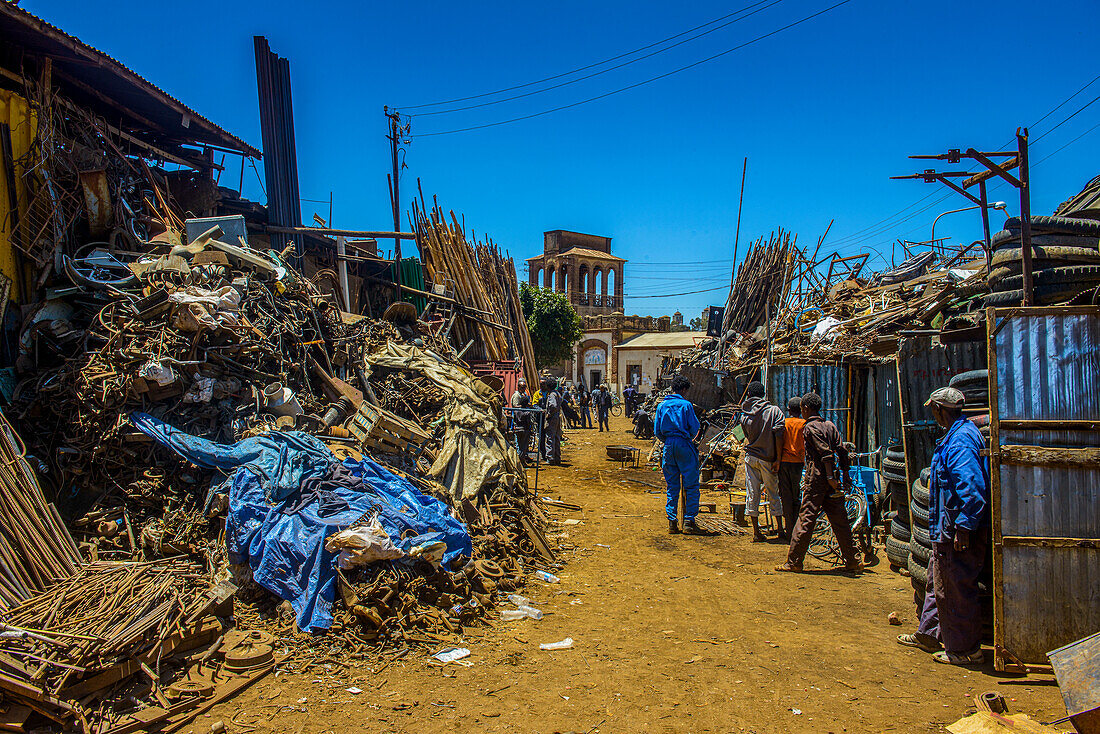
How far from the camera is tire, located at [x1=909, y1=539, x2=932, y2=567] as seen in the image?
4680 millimetres

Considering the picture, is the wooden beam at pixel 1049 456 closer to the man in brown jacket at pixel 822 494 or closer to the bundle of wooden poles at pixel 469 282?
the man in brown jacket at pixel 822 494

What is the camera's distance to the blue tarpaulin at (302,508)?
4797mm

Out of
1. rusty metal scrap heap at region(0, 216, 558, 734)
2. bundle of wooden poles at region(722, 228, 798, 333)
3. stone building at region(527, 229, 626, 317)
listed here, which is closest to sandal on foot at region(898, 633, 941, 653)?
rusty metal scrap heap at region(0, 216, 558, 734)

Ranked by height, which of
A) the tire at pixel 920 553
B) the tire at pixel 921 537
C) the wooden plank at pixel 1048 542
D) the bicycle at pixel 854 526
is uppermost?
the wooden plank at pixel 1048 542

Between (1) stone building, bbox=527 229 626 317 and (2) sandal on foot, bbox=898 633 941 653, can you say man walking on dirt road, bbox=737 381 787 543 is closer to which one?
(2) sandal on foot, bbox=898 633 941 653

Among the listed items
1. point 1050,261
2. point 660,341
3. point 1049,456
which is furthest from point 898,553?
point 660,341

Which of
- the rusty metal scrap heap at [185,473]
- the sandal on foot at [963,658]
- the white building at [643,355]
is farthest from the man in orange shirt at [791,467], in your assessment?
the white building at [643,355]

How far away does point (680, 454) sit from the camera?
8062 millimetres

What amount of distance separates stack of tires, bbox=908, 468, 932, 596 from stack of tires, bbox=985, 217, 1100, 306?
6.05ft

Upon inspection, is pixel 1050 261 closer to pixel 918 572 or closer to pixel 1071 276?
pixel 1071 276

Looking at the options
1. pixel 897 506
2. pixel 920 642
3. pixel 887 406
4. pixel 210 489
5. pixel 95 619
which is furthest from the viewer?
pixel 887 406

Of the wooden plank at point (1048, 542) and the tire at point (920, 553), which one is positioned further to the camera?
the tire at point (920, 553)

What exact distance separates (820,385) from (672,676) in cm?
668

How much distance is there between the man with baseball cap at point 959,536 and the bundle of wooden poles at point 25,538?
19.0ft
